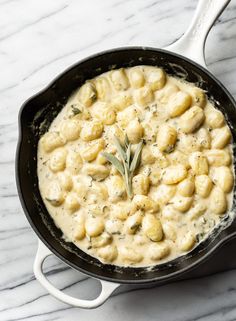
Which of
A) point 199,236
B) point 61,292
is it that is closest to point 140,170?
point 199,236

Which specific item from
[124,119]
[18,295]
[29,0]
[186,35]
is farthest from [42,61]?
[18,295]

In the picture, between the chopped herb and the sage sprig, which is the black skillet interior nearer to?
the chopped herb

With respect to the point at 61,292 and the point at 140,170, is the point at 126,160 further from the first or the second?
the point at 61,292

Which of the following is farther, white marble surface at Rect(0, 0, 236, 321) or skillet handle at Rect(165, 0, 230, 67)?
white marble surface at Rect(0, 0, 236, 321)

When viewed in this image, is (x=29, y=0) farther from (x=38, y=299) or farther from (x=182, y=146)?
(x=38, y=299)

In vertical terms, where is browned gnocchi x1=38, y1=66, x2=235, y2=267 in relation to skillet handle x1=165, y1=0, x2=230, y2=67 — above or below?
below

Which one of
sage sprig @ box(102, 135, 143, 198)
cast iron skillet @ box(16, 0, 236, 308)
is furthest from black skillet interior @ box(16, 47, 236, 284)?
sage sprig @ box(102, 135, 143, 198)

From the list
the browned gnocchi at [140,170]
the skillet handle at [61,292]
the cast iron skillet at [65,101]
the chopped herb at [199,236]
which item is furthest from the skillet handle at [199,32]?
the skillet handle at [61,292]
